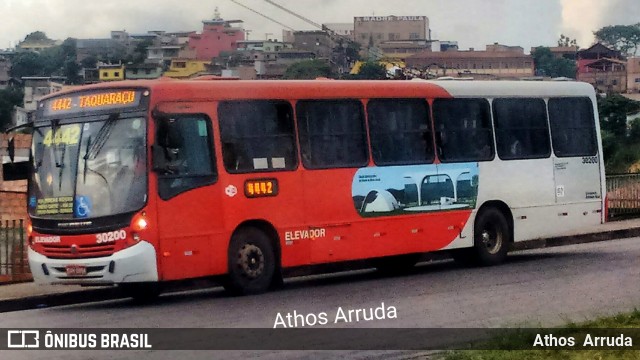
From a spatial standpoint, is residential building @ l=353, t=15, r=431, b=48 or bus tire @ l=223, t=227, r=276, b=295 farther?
residential building @ l=353, t=15, r=431, b=48

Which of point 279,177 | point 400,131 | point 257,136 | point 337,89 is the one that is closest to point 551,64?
point 400,131

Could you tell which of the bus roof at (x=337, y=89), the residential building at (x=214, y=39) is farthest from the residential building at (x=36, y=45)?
the bus roof at (x=337, y=89)

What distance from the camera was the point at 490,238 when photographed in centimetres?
2142

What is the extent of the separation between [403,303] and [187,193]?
3.09 metres

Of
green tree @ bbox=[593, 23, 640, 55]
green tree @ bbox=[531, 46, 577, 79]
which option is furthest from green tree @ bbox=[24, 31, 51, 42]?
green tree @ bbox=[593, 23, 640, 55]

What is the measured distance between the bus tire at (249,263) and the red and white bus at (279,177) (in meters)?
0.02

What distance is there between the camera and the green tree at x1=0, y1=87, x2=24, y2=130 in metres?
38.3

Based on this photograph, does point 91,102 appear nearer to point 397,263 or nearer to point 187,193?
point 187,193

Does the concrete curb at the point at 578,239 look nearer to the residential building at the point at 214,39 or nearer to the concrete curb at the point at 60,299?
the concrete curb at the point at 60,299

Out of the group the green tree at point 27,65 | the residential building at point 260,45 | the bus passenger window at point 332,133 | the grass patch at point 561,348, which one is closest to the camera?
the grass patch at point 561,348

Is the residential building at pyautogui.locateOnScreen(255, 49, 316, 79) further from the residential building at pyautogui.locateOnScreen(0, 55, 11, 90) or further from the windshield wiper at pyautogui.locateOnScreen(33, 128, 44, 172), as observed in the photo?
the windshield wiper at pyautogui.locateOnScreen(33, 128, 44, 172)

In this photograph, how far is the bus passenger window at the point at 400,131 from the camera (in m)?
19.5

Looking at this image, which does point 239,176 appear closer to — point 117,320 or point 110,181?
point 110,181

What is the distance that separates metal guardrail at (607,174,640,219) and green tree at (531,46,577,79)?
73.5 feet
